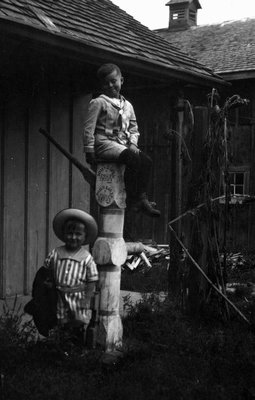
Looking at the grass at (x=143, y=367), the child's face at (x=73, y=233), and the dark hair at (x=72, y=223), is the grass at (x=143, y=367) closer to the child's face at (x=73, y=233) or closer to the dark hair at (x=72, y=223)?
the child's face at (x=73, y=233)

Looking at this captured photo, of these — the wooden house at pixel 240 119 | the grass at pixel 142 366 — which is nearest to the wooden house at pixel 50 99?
the grass at pixel 142 366

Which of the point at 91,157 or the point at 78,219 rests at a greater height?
the point at 91,157

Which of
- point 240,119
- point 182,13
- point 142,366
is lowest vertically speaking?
point 142,366

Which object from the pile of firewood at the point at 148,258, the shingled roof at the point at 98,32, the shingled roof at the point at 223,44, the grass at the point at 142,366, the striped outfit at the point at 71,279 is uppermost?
the shingled roof at the point at 223,44

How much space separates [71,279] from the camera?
196 inches

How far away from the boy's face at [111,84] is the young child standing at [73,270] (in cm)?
104

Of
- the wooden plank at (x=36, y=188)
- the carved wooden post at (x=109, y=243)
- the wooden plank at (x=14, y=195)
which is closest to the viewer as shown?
the carved wooden post at (x=109, y=243)

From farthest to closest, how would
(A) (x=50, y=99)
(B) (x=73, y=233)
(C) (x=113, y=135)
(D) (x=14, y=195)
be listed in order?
1. (A) (x=50, y=99)
2. (D) (x=14, y=195)
3. (C) (x=113, y=135)
4. (B) (x=73, y=233)

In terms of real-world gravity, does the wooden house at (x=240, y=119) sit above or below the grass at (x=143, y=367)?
above

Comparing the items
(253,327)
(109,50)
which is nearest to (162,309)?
(253,327)

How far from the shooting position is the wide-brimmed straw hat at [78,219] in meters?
4.96

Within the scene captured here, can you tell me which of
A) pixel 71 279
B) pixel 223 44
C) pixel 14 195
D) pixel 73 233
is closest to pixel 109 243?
pixel 73 233

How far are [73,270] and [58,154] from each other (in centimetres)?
328

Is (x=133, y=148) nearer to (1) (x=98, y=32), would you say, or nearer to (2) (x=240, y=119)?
(1) (x=98, y=32)
